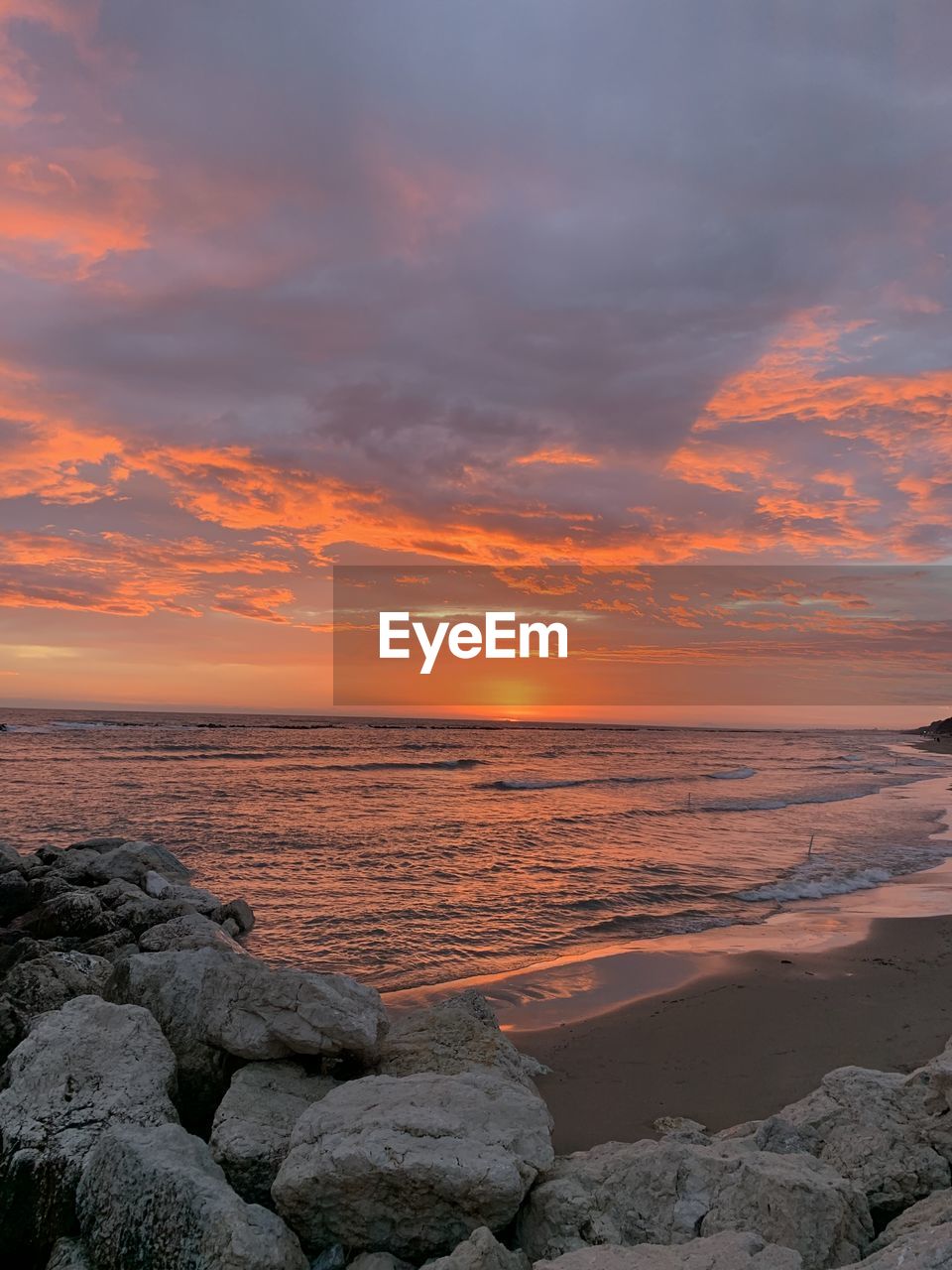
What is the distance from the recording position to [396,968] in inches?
451

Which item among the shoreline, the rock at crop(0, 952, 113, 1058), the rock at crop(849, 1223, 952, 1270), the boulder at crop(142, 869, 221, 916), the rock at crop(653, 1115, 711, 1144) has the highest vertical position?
A: the rock at crop(849, 1223, 952, 1270)

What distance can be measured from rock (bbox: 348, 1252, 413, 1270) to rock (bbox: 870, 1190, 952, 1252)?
2.34m

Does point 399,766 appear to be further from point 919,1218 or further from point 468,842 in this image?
point 919,1218

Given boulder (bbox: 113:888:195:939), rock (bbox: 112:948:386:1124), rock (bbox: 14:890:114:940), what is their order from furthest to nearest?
boulder (bbox: 113:888:195:939) < rock (bbox: 14:890:114:940) < rock (bbox: 112:948:386:1124)

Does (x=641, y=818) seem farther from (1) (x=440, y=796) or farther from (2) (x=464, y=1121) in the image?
(2) (x=464, y=1121)

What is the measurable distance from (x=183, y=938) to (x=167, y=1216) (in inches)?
229

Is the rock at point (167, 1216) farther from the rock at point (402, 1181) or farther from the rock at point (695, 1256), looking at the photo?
the rock at point (695, 1256)

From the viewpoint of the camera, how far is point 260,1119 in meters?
5.36

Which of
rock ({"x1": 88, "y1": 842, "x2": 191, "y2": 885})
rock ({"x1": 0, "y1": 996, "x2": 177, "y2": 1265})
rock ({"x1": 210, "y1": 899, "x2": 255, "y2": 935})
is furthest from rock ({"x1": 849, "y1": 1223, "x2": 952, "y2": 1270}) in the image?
rock ({"x1": 88, "y1": 842, "x2": 191, "y2": 885})

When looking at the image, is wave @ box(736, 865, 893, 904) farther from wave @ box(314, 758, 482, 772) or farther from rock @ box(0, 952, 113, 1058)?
wave @ box(314, 758, 482, 772)

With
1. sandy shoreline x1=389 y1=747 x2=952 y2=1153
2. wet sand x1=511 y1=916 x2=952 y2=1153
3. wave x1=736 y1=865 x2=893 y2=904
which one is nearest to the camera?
wet sand x1=511 y1=916 x2=952 y2=1153

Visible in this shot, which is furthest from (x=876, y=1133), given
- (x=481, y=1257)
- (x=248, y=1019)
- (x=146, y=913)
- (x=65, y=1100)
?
(x=146, y=913)

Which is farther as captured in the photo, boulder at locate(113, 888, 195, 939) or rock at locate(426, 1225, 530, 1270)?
boulder at locate(113, 888, 195, 939)

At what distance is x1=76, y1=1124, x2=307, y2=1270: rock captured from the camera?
4.23 meters
